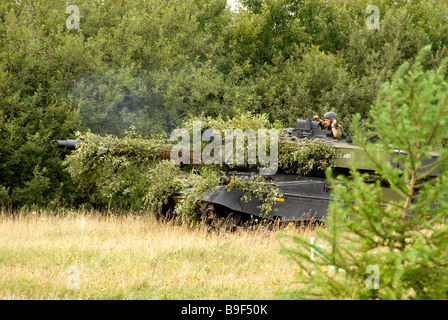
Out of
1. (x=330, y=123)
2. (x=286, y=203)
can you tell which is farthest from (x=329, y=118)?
(x=286, y=203)

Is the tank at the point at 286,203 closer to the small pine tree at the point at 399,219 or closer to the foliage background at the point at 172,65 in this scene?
the small pine tree at the point at 399,219

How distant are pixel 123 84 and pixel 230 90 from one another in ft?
15.7

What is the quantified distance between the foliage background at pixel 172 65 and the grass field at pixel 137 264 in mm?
5855

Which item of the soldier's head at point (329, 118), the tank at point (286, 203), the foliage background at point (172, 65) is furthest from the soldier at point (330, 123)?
the foliage background at point (172, 65)

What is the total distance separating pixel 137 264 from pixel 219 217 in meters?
3.11

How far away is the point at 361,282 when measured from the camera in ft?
10.6

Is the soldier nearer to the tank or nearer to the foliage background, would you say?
the tank

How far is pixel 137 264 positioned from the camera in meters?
6.27

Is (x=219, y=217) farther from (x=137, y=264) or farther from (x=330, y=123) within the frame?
(x=330, y=123)

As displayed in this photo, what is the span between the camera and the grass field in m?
5.22

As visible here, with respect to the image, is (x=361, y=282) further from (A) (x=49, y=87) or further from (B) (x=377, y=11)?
(B) (x=377, y=11)

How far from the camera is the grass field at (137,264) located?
206 inches

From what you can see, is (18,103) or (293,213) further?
(18,103)
